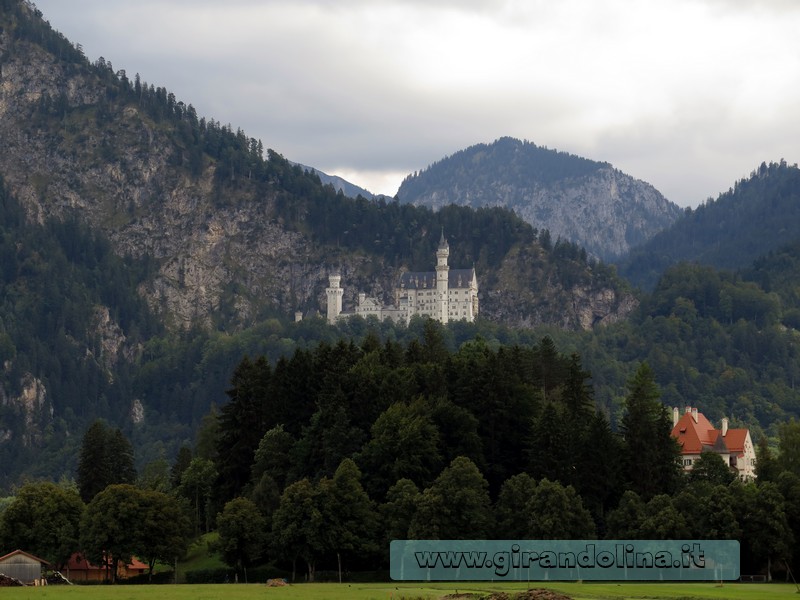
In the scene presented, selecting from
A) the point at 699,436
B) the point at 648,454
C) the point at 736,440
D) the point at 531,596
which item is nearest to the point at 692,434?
the point at 699,436

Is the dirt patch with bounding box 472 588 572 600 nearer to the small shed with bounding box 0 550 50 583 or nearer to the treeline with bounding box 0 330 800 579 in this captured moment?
the treeline with bounding box 0 330 800 579

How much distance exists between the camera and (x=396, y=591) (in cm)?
8625

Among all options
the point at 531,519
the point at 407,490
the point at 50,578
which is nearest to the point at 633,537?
the point at 531,519

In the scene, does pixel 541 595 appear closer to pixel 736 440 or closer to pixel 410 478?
pixel 410 478

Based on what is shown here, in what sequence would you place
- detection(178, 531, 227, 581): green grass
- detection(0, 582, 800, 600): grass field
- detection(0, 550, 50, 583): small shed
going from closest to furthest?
detection(0, 582, 800, 600): grass field → detection(0, 550, 50, 583): small shed → detection(178, 531, 227, 581): green grass

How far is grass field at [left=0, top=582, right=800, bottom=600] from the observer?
8262 cm

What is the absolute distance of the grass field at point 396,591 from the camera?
271 ft

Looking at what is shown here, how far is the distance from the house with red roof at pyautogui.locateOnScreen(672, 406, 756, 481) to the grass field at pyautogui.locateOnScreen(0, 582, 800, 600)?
49.5 metres

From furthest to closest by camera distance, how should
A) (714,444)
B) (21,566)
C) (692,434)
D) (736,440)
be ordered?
(736,440), (714,444), (692,434), (21,566)

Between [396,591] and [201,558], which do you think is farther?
[201,558]

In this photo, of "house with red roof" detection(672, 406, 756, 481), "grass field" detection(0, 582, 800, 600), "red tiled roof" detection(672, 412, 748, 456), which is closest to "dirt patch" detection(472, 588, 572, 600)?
"grass field" detection(0, 582, 800, 600)

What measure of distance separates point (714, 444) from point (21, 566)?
65.5 metres
